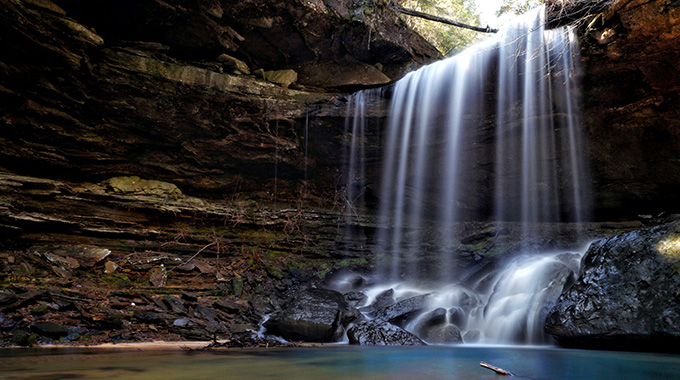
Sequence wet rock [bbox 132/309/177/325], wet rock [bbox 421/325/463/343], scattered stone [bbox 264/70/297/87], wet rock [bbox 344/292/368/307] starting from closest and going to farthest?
wet rock [bbox 132/309/177/325] < wet rock [bbox 421/325/463/343] < wet rock [bbox 344/292/368/307] < scattered stone [bbox 264/70/297/87]

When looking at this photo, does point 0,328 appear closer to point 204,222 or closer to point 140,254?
point 140,254

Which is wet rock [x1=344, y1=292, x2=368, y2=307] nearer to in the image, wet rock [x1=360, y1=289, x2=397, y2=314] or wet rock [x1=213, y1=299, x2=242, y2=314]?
wet rock [x1=360, y1=289, x2=397, y2=314]

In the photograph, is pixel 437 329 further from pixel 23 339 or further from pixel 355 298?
pixel 23 339

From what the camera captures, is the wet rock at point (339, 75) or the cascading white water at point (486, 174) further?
the wet rock at point (339, 75)

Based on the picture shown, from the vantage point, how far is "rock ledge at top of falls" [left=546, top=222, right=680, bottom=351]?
400 cm

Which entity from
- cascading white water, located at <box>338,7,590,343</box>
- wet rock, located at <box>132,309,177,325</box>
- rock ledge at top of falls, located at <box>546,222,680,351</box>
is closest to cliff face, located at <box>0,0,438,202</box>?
cascading white water, located at <box>338,7,590,343</box>

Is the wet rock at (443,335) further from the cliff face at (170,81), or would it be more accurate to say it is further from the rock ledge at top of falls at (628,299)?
the cliff face at (170,81)

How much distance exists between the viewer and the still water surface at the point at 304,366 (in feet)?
7.91

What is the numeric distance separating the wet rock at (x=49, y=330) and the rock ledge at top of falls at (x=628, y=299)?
620 centimetres

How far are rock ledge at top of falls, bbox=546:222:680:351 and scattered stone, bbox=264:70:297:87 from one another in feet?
21.8

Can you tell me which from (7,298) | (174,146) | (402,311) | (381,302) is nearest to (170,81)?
(174,146)

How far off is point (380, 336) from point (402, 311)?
1.06m

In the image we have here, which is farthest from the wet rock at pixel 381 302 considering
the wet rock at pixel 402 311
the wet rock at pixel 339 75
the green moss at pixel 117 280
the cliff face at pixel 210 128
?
the wet rock at pixel 339 75

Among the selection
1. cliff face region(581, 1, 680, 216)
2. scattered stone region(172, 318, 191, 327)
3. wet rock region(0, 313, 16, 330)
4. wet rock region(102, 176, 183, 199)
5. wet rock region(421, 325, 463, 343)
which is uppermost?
cliff face region(581, 1, 680, 216)
